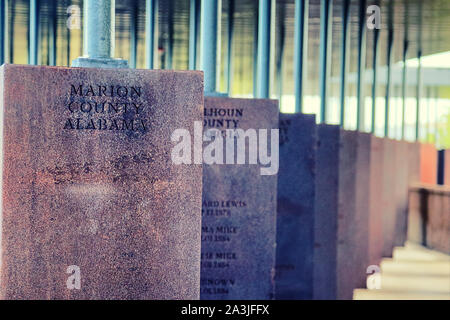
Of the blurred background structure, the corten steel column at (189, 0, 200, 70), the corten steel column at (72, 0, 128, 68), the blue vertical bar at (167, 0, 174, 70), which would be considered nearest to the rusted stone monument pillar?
the corten steel column at (72, 0, 128, 68)

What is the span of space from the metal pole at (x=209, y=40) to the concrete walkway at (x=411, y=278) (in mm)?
7025

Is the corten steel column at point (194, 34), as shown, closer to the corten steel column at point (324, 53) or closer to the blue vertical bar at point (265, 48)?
the corten steel column at point (324, 53)

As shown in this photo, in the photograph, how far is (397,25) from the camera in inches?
938

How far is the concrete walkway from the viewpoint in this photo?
1608 centimetres

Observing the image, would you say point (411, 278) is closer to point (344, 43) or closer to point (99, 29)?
point (344, 43)

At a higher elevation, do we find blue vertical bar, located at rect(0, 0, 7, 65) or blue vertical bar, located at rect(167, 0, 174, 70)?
blue vertical bar, located at rect(167, 0, 174, 70)

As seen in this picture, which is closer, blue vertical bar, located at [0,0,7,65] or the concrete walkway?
the concrete walkway

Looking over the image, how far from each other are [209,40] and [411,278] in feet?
35.6

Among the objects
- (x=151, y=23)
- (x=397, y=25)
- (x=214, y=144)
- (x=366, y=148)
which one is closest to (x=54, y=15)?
(x=151, y=23)

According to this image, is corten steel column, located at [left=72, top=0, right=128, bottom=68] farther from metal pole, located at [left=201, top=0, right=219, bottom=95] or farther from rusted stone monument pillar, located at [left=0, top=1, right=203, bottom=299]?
metal pole, located at [left=201, top=0, right=219, bottom=95]

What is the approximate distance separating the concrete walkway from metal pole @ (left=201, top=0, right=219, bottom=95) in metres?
7.02

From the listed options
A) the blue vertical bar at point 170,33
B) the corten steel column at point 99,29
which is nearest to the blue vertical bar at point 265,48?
the corten steel column at point 99,29

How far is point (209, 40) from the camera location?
1034cm
